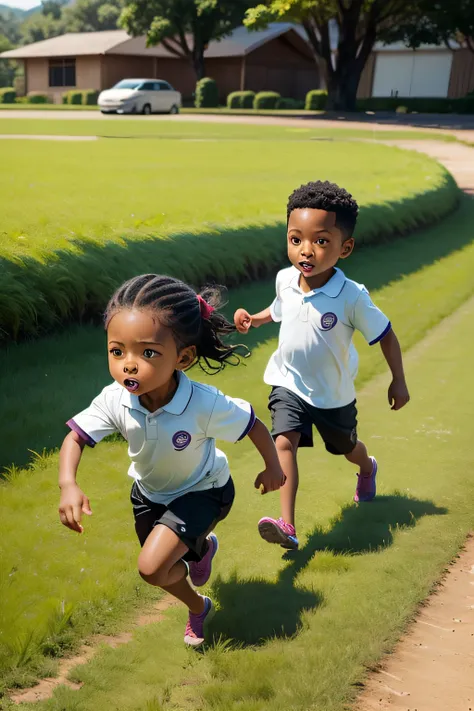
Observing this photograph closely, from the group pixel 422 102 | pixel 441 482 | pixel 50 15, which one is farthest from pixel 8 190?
pixel 50 15

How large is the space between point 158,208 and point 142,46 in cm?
5140

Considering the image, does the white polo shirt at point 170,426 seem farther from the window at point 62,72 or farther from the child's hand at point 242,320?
the window at point 62,72

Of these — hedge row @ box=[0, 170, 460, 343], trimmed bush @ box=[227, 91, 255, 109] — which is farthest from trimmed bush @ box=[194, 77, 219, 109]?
hedge row @ box=[0, 170, 460, 343]

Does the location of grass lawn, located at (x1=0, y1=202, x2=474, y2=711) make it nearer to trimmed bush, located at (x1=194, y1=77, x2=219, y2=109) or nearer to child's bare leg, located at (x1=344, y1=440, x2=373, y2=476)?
child's bare leg, located at (x1=344, y1=440, x2=373, y2=476)

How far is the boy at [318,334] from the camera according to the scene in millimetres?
3709

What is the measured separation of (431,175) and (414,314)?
7483 mm

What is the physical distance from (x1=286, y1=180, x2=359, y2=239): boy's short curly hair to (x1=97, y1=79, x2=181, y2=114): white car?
122 ft

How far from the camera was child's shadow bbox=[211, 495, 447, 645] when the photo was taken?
3188 mm

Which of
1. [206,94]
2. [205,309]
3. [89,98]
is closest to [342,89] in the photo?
[206,94]

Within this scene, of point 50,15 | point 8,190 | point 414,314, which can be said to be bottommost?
point 414,314

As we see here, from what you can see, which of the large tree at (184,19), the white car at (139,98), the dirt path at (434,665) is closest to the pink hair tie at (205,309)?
the dirt path at (434,665)

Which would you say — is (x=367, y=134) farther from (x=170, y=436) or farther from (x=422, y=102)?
(x=170, y=436)

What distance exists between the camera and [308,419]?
393 centimetres

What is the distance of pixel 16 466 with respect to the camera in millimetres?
4469
